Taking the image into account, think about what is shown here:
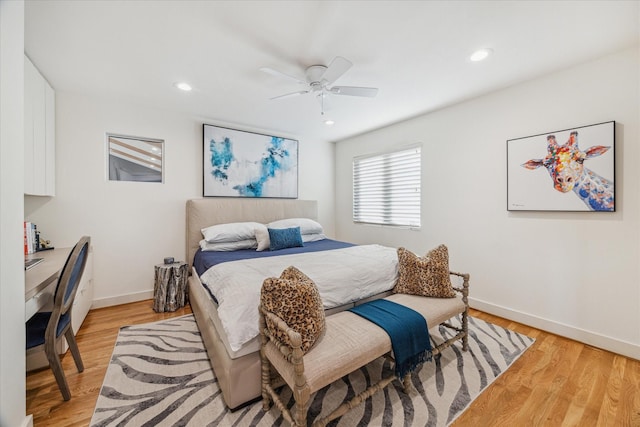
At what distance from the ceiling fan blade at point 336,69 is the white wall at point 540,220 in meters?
1.90

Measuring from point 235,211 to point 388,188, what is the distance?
2402 millimetres

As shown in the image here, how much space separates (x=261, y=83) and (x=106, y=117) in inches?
79.7

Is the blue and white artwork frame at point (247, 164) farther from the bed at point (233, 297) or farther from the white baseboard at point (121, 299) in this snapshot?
the white baseboard at point (121, 299)

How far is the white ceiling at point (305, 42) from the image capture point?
171 cm

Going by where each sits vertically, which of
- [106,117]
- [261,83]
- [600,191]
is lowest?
[600,191]

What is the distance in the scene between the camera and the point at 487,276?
3.05 meters

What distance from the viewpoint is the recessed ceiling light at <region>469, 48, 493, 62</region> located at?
7.02 feet

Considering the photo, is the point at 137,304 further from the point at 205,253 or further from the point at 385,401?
the point at 385,401

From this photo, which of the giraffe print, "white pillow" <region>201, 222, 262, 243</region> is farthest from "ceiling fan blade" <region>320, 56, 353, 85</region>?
the giraffe print

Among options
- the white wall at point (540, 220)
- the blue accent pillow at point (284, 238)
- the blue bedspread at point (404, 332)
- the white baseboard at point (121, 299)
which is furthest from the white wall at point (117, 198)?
the white wall at point (540, 220)

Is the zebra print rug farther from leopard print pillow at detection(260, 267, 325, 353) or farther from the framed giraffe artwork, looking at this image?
the framed giraffe artwork

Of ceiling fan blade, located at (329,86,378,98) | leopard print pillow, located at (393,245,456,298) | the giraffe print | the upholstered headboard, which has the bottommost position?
leopard print pillow, located at (393,245,456,298)

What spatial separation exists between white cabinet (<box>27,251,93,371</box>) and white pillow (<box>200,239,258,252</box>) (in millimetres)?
1126

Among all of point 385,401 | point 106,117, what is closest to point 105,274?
point 106,117
